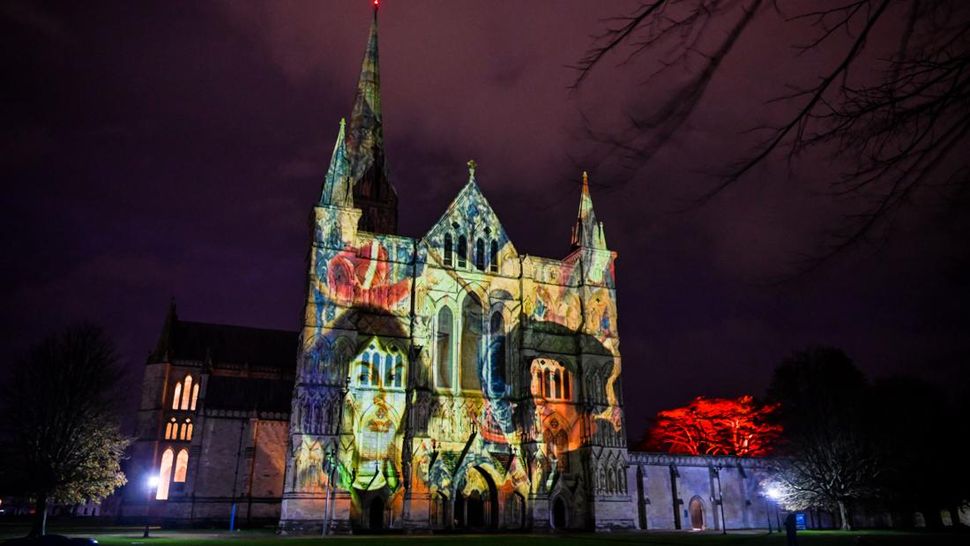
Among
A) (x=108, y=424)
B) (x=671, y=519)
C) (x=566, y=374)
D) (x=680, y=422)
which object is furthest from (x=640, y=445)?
(x=108, y=424)

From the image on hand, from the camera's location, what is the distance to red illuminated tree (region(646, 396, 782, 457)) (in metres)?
56.6

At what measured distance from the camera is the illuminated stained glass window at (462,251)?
1484 inches

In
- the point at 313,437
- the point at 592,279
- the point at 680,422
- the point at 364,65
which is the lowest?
the point at 313,437

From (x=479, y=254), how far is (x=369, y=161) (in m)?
17.7

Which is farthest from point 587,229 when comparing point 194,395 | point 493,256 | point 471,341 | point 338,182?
point 194,395

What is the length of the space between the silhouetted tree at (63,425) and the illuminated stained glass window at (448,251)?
17670mm

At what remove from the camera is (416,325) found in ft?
114

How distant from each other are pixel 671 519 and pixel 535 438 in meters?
11.8

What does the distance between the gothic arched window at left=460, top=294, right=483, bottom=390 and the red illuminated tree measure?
29200 mm

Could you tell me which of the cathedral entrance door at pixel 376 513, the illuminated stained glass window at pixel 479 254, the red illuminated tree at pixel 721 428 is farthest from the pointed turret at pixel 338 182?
the red illuminated tree at pixel 721 428

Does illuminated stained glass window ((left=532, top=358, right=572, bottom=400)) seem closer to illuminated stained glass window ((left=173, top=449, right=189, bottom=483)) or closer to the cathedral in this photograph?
the cathedral

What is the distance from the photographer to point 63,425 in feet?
95.4

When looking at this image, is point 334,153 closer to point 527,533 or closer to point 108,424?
point 108,424

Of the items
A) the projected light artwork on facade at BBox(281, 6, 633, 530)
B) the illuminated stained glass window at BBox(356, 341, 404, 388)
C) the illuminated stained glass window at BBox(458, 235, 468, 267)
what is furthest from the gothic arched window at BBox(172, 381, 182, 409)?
the illuminated stained glass window at BBox(458, 235, 468, 267)
